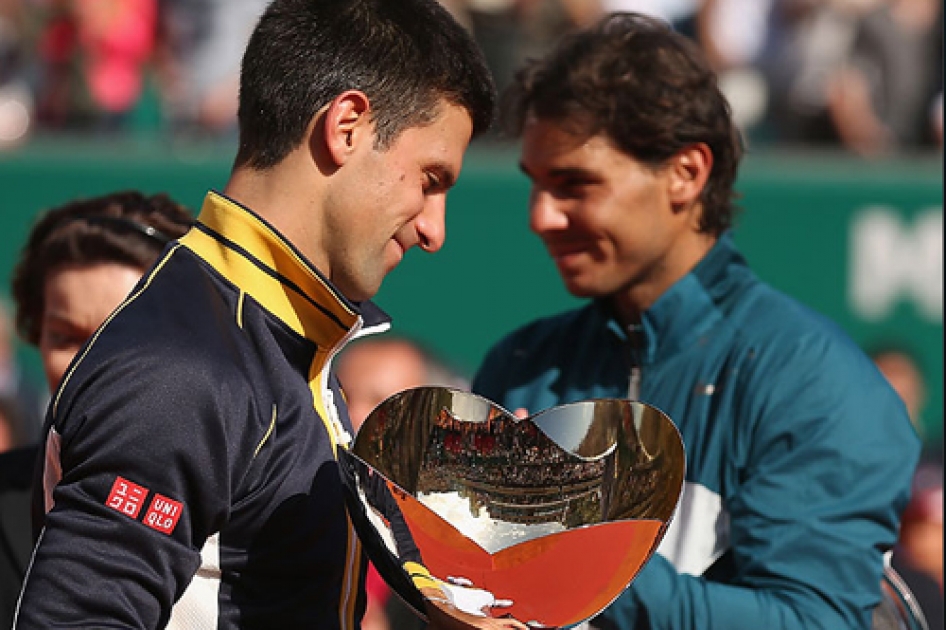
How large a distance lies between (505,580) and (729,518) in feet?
2.97

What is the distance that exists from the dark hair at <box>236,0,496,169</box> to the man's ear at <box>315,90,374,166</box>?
0.5 inches

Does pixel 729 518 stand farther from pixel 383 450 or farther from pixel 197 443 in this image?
pixel 197 443

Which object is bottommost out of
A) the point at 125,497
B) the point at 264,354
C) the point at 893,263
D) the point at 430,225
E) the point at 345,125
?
the point at 893,263

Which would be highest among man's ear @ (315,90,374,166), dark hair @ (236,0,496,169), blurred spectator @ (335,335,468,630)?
dark hair @ (236,0,496,169)

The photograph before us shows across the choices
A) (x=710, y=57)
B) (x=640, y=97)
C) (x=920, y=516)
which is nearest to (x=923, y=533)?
(x=920, y=516)

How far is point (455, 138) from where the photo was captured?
188cm

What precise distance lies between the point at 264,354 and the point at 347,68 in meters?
0.38

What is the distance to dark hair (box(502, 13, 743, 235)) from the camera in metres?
2.99

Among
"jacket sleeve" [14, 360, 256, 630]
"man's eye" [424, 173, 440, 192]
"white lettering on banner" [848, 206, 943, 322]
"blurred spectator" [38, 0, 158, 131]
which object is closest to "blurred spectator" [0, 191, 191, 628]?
"man's eye" [424, 173, 440, 192]

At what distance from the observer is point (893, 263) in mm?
6965

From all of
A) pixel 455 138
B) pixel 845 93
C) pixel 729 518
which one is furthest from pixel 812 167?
pixel 455 138

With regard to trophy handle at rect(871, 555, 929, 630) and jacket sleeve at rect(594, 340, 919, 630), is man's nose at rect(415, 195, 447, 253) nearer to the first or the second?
jacket sleeve at rect(594, 340, 919, 630)

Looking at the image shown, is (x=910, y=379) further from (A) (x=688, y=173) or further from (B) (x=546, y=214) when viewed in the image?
(B) (x=546, y=214)

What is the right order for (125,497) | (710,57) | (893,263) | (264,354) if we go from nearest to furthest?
(125,497) → (264,354) → (893,263) → (710,57)
